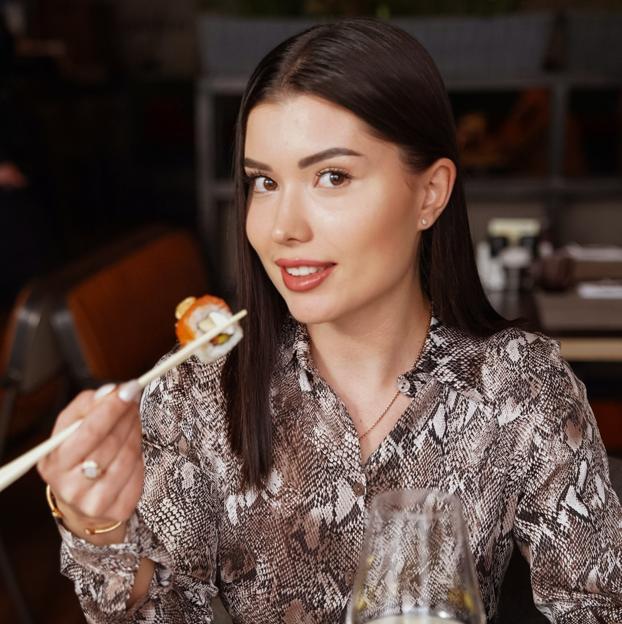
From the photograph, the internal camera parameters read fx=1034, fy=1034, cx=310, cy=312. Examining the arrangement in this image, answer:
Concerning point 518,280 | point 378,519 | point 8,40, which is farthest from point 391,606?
point 8,40

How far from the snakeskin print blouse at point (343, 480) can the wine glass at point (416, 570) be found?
Result: 1.54ft

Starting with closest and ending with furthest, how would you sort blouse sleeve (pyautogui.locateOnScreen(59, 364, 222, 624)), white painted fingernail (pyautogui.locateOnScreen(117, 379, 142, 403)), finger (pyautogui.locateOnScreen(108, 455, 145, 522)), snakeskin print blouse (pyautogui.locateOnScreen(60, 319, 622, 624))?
white painted fingernail (pyautogui.locateOnScreen(117, 379, 142, 403)) < finger (pyautogui.locateOnScreen(108, 455, 145, 522)) < blouse sleeve (pyautogui.locateOnScreen(59, 364, 222, 624)) < snakeskin print blouse (pyautogui.locateOnScreen(60, 319, 622, 624))

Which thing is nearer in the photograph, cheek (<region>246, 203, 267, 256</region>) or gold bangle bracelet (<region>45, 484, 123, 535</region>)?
gold bangle bracelet (<region>45, 484, 123, 535</region>)

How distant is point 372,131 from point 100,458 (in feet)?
1.76

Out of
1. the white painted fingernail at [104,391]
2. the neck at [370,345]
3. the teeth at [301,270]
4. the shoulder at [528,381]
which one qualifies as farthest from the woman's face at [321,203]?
the white painted fingernail at [104,391]

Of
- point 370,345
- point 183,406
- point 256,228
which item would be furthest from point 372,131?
point 183,406

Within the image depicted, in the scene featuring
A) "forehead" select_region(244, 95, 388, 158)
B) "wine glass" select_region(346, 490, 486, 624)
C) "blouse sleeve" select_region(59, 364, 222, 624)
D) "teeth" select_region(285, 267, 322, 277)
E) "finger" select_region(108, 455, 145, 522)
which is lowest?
"blouse sleeve" select_region(59, 364, 222, 624)

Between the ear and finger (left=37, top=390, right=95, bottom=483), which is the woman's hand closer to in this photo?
finger (left=37, top=390, right=95, bottom=483)

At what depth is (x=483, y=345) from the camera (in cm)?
144

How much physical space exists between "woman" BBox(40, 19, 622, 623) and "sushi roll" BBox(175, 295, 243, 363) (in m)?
0.18

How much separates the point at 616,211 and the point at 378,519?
319cm

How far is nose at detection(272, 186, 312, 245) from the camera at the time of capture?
1202mm

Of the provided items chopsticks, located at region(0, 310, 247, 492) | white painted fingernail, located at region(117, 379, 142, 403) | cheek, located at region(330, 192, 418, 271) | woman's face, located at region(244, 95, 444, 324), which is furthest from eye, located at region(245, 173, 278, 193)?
white painted fingernail, located at region(117, 379, 142, 403)

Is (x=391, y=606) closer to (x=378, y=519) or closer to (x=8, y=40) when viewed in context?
(x=378, y=519)
